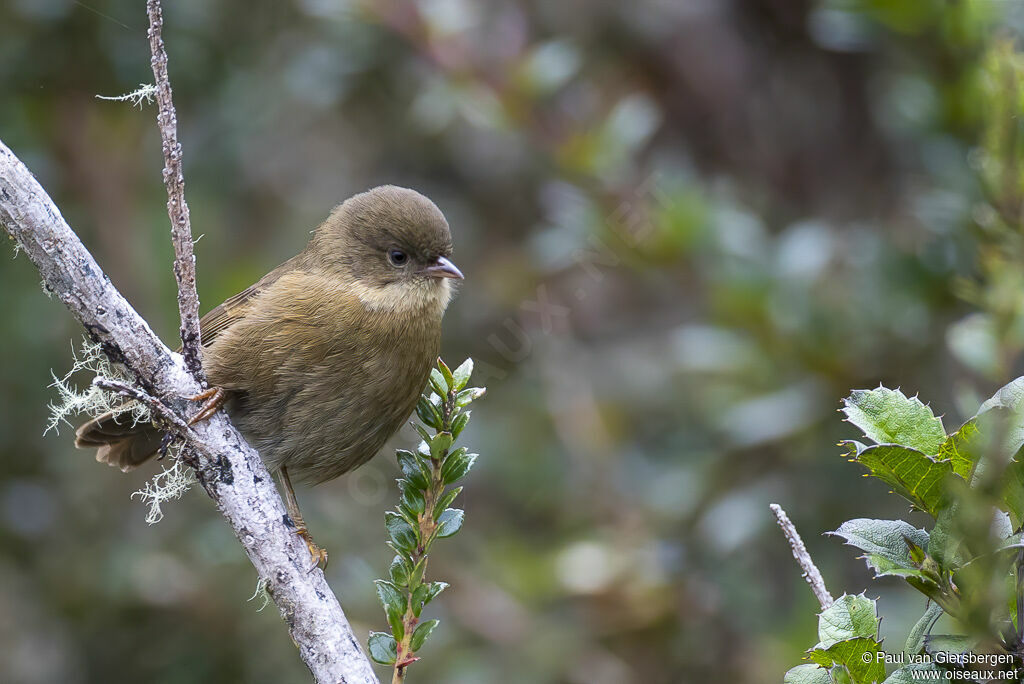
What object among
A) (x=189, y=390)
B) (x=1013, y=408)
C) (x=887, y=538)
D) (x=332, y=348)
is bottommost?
(x=332, y=348)

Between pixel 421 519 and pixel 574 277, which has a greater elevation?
pixel 421 519

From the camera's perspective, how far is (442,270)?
3871 mm

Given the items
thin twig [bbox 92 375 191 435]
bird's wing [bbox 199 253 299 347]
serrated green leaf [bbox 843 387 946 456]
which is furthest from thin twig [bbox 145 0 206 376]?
serrated green leaf [bbox 843 387 946 456]

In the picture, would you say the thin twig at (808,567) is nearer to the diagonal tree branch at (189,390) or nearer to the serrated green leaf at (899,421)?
the serrated green leaf at (899,421)

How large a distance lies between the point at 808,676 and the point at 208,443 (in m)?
1.47

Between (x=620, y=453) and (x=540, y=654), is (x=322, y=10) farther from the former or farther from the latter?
(x=540, y=654)

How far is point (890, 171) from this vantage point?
5.04m

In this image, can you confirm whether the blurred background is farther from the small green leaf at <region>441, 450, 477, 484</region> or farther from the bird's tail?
the small green leaf at <region>441, 450, 477, 484</region>

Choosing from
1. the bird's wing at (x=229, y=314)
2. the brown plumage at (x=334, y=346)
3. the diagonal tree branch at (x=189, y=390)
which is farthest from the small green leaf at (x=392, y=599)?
the bird's wing at (x=229, y=314)

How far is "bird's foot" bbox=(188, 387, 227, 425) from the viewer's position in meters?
2.59

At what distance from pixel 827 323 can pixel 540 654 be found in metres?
1.64

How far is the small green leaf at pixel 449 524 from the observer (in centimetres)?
222

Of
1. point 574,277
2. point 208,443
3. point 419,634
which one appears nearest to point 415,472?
point 419,634

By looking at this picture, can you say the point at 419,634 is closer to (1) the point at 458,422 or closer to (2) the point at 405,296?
(1) the point at 458,422
